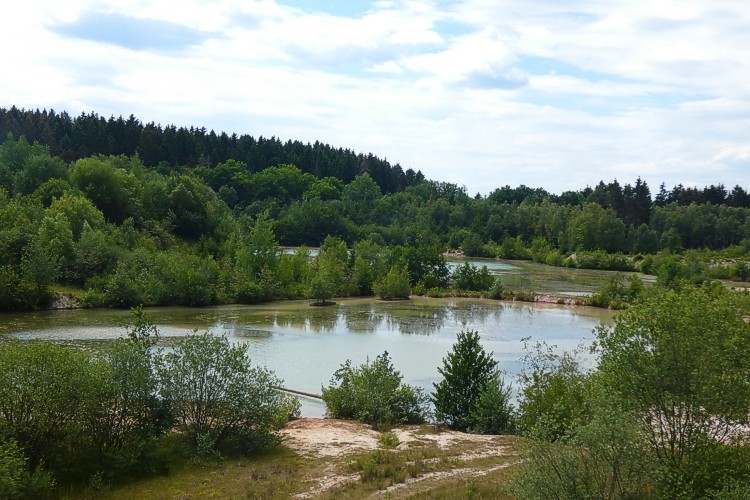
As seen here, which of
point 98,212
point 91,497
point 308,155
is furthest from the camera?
point 308,155

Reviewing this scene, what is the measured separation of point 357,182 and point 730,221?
3149 inches

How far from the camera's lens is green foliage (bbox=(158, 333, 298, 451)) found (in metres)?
21.3

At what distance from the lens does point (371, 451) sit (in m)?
21.9

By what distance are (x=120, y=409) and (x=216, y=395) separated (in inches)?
122

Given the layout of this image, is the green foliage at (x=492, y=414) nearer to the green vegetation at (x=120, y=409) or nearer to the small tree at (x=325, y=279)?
the green vegetation at (x=120, y=409)

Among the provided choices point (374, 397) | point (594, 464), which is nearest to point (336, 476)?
point (374, 397)

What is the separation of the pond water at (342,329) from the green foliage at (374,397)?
1466 millimetres

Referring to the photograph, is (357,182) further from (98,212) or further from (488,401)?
(488,401)

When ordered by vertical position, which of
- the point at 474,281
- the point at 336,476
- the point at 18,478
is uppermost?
the point at 474,281

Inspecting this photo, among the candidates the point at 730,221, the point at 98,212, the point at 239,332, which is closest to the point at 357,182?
the point at 730,221

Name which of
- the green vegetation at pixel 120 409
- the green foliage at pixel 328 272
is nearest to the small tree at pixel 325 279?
the green foliage at pixel 328 272

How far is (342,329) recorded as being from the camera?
4931cm

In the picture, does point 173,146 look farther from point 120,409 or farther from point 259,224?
point 120,409

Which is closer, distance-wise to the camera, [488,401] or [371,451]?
[371,451]
